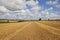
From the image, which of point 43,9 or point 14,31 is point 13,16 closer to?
point 14,31

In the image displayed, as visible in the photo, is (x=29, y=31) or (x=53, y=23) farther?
(x=53, y=23)

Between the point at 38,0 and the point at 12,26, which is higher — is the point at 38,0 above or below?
above

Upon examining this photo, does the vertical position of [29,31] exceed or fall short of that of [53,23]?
it falls short

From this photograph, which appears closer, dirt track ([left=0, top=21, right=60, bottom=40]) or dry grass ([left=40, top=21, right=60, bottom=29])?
dirt track ([left=0, top=21, right=60, bottom=40])

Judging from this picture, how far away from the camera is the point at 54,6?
145 inches

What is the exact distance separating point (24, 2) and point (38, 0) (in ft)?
1.15

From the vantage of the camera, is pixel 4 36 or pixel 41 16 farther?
pixel 41 16

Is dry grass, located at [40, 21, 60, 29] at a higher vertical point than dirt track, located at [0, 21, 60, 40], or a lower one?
higher

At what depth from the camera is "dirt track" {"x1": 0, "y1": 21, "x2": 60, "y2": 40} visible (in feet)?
11.2

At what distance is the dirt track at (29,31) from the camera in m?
3.42

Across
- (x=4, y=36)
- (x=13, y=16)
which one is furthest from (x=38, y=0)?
(x=4, y=36)

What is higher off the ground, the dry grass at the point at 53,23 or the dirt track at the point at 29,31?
the dry grass at the point at 53,23

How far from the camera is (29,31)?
3658mm

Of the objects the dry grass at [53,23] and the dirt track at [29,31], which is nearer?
the dirt track at [29,31]
